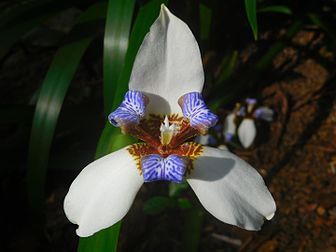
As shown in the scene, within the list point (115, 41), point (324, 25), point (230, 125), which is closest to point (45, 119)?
point (115, 41)

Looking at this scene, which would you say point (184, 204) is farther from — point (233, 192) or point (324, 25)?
point (324, 25)

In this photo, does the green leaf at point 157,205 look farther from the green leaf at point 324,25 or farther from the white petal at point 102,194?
the green leaf at point 324,25

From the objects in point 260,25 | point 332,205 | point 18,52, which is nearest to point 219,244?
point 332,205

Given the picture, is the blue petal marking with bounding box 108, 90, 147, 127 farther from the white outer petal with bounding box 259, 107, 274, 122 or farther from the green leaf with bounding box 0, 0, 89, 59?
the white outer petal with bounding box 259, 107, 274, 122

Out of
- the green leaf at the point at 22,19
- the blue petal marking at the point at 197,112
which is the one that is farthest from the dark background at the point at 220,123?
the blue petal marking at the point at 197,112

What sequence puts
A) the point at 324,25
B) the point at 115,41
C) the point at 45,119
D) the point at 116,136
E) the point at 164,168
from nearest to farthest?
the point at 164,168 < the point at 116,136 < the point at 115,41 < the point at 45,119 < the point at 324,25

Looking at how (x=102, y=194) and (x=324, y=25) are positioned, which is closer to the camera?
(x=102, y=194)
